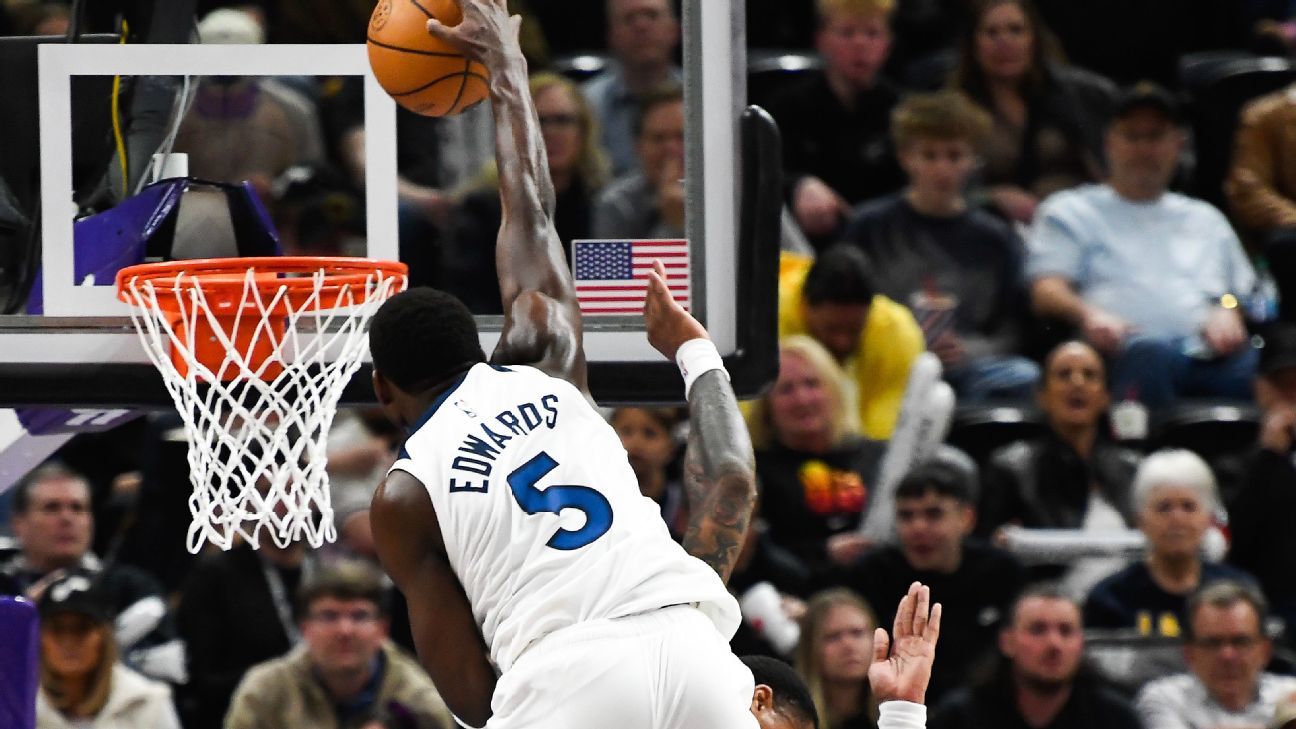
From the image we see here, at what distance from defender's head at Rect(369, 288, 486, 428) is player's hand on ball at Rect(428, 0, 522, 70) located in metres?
0.66

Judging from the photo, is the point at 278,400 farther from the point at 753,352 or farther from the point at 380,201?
the point at 753,352

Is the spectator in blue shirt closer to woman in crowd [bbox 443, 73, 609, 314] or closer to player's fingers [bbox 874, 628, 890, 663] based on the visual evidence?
woman in crowd [bbox 443, 73, 609, 314]

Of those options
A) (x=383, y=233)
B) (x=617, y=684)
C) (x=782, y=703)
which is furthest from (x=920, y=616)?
(x=383, y=233)

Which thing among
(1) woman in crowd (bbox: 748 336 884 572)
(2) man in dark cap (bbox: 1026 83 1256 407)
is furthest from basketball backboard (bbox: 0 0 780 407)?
(2) man in dark cap (bbox: 1026 83 1256 407)

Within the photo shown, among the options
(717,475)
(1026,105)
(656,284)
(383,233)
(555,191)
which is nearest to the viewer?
(717,475)

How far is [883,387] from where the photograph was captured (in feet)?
22.9

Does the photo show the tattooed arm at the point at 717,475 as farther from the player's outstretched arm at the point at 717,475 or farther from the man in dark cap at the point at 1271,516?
the man in dark cap at the point at 1271,516

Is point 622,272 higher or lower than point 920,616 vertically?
higher

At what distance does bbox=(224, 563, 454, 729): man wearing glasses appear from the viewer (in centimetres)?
596

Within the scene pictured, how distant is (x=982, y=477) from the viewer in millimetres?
6953

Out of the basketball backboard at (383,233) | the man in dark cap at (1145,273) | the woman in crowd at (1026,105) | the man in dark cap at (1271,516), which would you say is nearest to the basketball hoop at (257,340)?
the basketball backboard at (383,233)

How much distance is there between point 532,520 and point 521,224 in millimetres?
803

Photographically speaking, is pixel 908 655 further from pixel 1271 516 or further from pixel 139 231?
pixel 1271 516

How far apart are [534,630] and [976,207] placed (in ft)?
15.2
